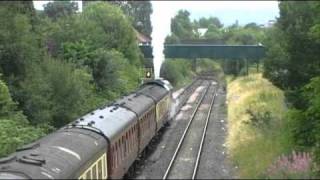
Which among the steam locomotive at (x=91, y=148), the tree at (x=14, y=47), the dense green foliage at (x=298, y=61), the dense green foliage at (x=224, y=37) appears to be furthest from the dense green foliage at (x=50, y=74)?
the dense green foliage at (x=224, y=37)

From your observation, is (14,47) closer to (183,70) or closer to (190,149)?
(190,149)

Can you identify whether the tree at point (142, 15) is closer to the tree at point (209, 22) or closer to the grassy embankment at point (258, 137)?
the grassy embankment at point (258, 137)

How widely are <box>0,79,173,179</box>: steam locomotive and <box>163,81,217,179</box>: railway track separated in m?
1.54

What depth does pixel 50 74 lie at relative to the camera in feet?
101

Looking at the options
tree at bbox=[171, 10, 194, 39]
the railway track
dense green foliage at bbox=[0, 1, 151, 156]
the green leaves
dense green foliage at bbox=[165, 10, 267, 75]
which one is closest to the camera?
the green leaves

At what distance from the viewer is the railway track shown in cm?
2312

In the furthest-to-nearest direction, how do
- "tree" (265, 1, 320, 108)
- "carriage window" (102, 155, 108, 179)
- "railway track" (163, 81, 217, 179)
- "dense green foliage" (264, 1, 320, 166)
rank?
1. "tree" (265, 1, 320, 108)
2. "dense green foliage" (264, 1, 320, 166)
3. "railway track" (163, 81, 217, 179)
4. "carriage window" (102, 155, 108, 179)

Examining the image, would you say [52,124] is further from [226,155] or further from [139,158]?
[226,155]

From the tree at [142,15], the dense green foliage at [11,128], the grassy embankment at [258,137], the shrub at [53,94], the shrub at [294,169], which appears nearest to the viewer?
the shrub at [294,169]

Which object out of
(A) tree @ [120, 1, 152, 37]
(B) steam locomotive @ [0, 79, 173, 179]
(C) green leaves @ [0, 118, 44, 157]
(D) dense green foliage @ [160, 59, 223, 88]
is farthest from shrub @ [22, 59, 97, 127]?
(A) tree @ [120, 1, 152, 37]

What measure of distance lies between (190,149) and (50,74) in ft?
25.6

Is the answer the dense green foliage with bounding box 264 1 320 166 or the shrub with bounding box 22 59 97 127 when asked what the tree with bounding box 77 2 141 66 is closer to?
the dense green foliage with bounding box 264 1 320 166

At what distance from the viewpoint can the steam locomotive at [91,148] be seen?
14.0m

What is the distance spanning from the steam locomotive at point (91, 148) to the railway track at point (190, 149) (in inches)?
60.8
